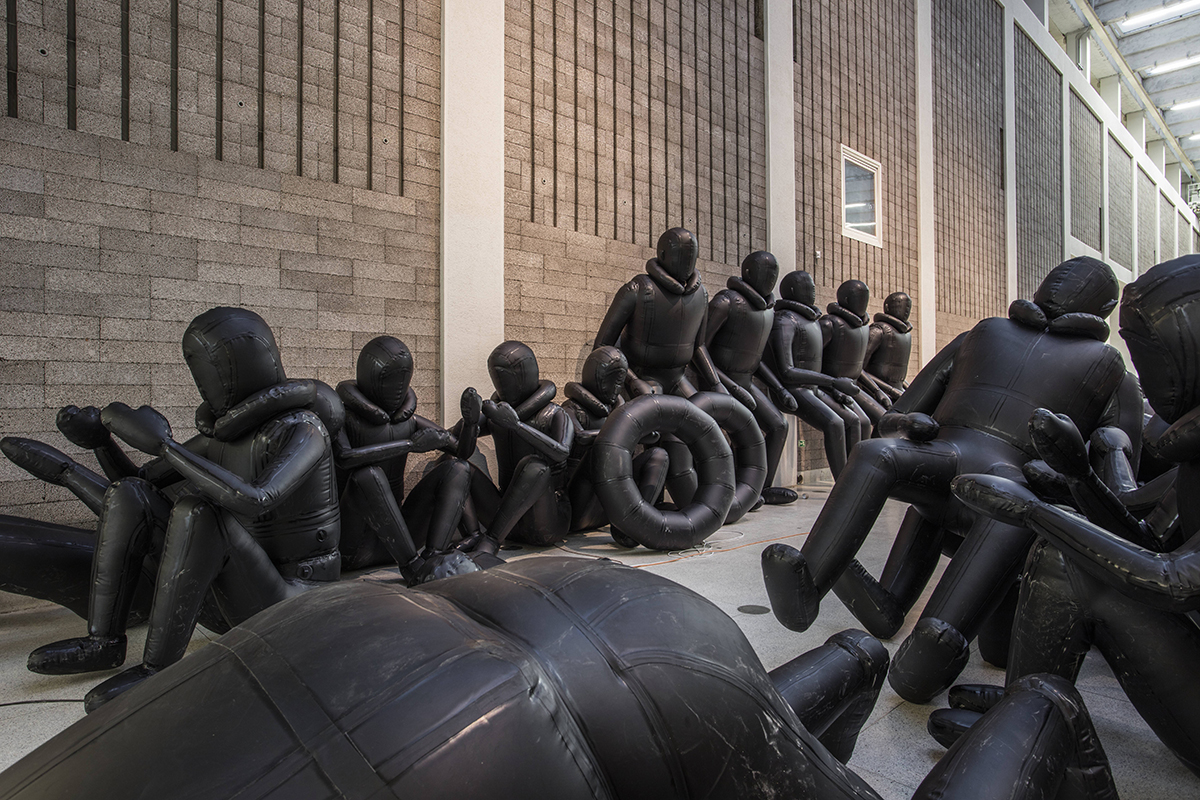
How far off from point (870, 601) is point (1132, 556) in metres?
1.37

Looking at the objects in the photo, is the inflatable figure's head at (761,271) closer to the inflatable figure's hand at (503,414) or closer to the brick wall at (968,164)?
the inflatable figure's hand at (503,414)

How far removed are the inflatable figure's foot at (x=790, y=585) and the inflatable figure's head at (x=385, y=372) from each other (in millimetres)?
2300

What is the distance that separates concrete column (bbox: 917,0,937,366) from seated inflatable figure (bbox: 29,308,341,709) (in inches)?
421

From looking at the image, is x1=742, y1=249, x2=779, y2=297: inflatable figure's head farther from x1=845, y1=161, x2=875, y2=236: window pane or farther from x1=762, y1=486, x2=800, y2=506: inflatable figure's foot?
x1=845, y1=161, x2=875, y2=236: window pane

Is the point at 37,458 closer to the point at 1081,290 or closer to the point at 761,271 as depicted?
the point at 1081,290

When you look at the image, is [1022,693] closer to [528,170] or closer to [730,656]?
[730,656]

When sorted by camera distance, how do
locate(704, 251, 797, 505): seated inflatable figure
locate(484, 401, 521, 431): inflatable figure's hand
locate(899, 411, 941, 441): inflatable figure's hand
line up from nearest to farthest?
1. locate(899, 411, 941, 441): inflatable figure's hand
2. locate(484, 401, 521, 431): inflatable figure's hand
3. locate(704, 251, 797, 505): seated inflatable figure

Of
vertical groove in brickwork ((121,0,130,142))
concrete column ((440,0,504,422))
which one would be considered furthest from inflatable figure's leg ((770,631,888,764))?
vertical groove in brickwork ((121,0,130,142))

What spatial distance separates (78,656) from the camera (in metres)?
2.41

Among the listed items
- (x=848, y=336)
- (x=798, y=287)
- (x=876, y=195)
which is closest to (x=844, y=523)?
(x=798, y=287)

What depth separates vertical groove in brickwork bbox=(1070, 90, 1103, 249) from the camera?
16484 mm

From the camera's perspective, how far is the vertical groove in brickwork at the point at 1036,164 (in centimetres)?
1409

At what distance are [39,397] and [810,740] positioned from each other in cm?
426

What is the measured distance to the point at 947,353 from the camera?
3.08 meters
